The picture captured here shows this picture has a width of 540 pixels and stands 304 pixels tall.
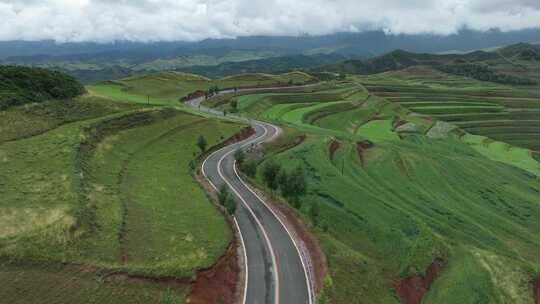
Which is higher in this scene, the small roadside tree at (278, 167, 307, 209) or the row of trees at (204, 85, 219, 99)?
the row of trees at (204, 85, 219, 99)

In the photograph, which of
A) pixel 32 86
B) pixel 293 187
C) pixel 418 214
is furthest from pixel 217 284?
pixel 32 86

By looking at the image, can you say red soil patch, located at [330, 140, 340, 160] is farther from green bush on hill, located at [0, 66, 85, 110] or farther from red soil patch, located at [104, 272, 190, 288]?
green bush on hill, located at [0, 66, 85, 110]

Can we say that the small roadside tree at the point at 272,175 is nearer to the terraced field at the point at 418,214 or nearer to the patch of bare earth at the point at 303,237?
the patch of bare earth at the point at 303,237

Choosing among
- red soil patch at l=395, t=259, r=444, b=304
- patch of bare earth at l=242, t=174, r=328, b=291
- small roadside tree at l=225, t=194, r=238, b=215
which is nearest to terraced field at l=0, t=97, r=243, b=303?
small roadside tree at l=225, t=194, r=238, b=215

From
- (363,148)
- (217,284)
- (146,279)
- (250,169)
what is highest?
(250,169)

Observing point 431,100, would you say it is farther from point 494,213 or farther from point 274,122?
point 494,213

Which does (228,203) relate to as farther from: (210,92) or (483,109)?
(483,109)

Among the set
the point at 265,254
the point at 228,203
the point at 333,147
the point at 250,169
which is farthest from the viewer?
the point at 333,147

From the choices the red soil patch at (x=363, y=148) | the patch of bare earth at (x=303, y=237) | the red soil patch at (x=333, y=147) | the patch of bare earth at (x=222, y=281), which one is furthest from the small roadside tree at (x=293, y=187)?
the red soil patch at (x=363, y=148)
